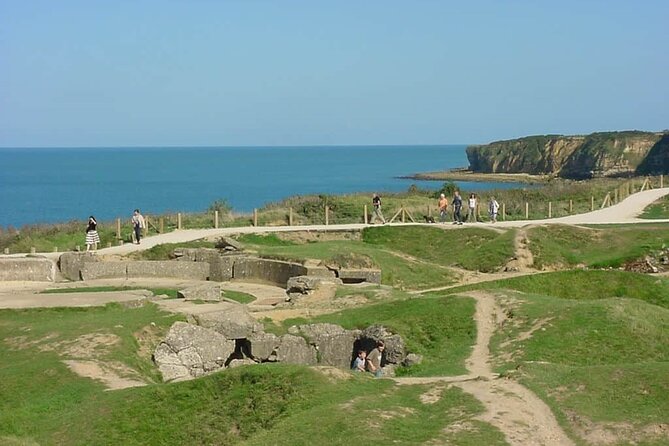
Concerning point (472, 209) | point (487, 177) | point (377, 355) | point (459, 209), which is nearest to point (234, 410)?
point (377, 355)

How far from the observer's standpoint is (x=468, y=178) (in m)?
161

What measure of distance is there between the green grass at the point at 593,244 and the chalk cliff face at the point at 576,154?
262 ft

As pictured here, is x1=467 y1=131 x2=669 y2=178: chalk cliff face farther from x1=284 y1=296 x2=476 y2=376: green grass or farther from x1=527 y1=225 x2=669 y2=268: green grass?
x1=284 y1=296 x2=476 y2=376: green grass

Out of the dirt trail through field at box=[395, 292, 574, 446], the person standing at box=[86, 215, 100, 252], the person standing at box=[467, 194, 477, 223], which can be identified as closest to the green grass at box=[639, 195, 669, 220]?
the person standing at box=[467, 194, 477, 223]

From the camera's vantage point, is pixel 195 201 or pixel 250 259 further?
pixel 195 201

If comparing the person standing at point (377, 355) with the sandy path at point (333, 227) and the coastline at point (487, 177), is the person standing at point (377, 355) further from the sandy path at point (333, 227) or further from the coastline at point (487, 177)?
the coastline at point (487, 177)

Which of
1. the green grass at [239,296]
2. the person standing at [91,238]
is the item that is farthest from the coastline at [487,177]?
the green grass at [239,296]

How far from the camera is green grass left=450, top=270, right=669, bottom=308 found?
34469 mm

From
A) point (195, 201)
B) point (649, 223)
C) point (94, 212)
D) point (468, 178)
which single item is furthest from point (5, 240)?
point (468, 178)

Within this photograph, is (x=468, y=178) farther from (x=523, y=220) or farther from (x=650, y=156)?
(x=523, y=220)

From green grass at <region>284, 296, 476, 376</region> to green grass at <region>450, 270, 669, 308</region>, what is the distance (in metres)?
6.18

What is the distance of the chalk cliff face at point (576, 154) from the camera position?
131750 millimetres

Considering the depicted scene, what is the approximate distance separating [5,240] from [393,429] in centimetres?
3852

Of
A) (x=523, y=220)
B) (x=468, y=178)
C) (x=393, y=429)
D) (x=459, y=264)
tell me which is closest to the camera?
(x=393, y=429)
